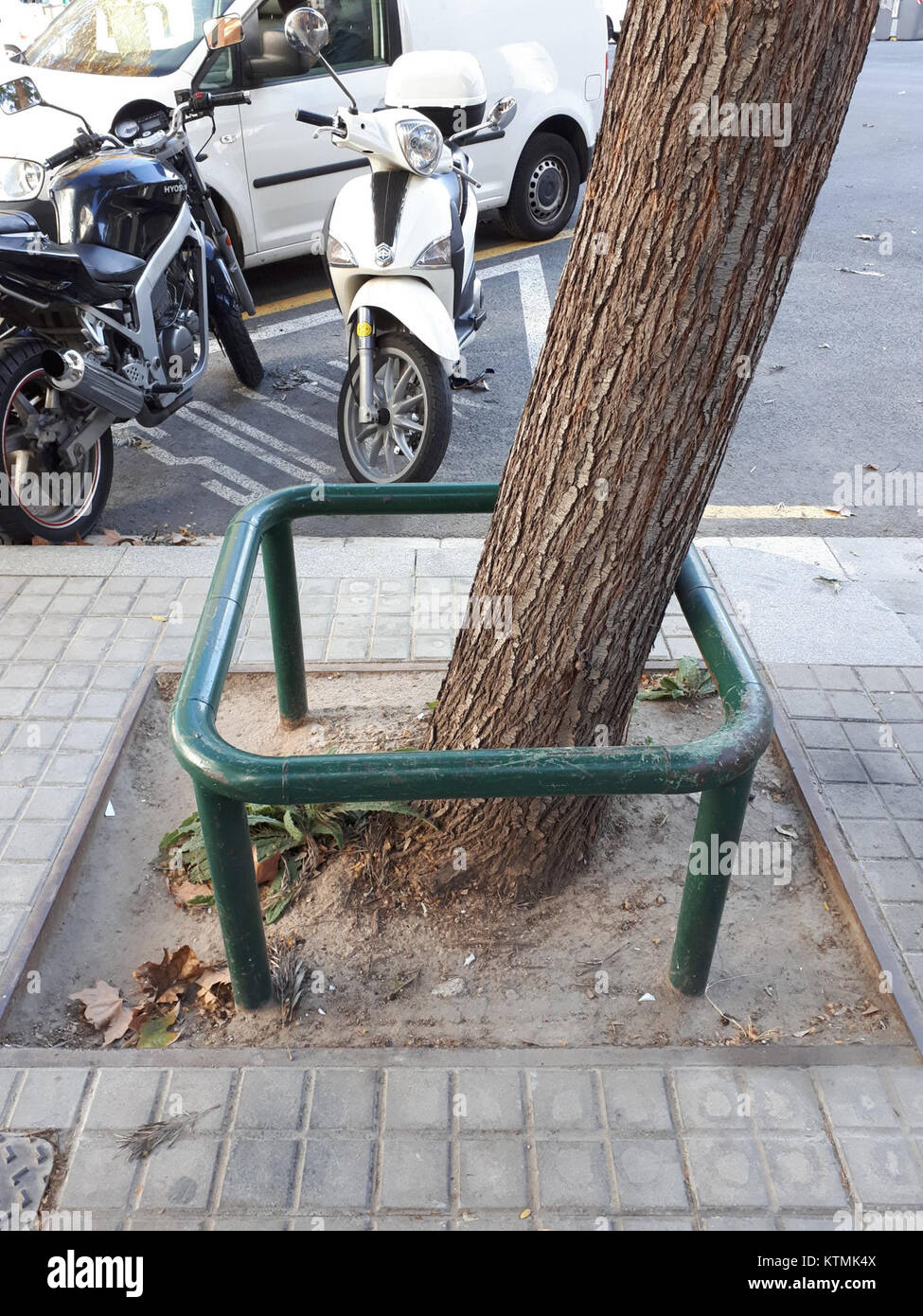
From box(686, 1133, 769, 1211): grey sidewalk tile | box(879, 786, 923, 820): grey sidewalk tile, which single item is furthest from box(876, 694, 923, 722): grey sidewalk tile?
box(686, 1133, 769, 1211): grey sidewalk tile

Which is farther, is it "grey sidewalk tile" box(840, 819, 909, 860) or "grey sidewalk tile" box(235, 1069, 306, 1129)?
"grey sidewalk tile" box(840, 819, 909, 860)

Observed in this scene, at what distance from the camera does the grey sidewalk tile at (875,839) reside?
3.16 meters

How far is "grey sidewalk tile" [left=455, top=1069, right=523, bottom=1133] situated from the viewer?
2.46 metres

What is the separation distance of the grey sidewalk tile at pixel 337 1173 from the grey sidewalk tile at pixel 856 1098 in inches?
39.9

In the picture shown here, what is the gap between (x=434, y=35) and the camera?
7.50 m

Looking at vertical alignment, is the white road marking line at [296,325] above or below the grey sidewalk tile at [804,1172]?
above

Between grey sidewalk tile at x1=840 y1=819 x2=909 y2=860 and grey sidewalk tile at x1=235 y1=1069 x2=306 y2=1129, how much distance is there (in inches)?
65.2

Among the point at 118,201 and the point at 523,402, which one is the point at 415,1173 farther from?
the point at 523,402

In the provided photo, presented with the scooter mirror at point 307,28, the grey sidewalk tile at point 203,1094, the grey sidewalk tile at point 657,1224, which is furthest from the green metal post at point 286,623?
the scooter mirror at point 307,28

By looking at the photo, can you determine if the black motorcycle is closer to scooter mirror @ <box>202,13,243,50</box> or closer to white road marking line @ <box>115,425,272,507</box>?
scooter mirror @ <box>202,13,243,50</box>

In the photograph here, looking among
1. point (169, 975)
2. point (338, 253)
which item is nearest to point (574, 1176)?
point (169, 975)

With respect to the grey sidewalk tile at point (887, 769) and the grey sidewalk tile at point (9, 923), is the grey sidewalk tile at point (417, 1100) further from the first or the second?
the grey sidewalk tile at point (887, 769)
